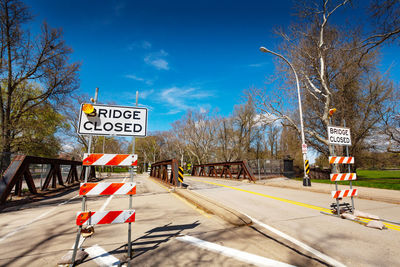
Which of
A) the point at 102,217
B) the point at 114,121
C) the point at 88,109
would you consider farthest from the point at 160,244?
the point at 88,109

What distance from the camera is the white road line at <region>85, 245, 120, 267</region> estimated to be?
9.21 feet

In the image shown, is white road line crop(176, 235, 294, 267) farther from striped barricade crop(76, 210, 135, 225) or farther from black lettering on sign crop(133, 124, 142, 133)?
black lettering on sign crop(133, 124, 142, 133)

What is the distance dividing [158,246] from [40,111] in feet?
61.3

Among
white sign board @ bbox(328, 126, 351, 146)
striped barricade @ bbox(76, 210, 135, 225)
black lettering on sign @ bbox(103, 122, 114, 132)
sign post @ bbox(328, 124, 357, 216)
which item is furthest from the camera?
white sign board @ bbox(328, 126, 351, 146)

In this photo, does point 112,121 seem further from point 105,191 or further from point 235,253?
point 235,253

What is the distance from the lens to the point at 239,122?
3672cm

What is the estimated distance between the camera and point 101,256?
9.89 ft

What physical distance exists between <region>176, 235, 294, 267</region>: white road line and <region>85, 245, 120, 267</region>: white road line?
121 cm

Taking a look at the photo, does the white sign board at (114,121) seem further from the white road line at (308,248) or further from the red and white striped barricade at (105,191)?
the white road line at (308,248)

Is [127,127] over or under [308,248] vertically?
over

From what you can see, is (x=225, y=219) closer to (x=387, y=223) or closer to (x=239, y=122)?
(x=387, y=223)

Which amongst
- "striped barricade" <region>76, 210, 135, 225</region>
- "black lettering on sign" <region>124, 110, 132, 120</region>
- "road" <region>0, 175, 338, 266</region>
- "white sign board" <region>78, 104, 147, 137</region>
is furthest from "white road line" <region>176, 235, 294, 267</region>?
"black lettering on sign" <region>124, 110, 132, 120</region>

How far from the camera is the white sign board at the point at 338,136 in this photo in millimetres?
5900

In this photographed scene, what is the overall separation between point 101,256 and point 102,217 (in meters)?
0.59
